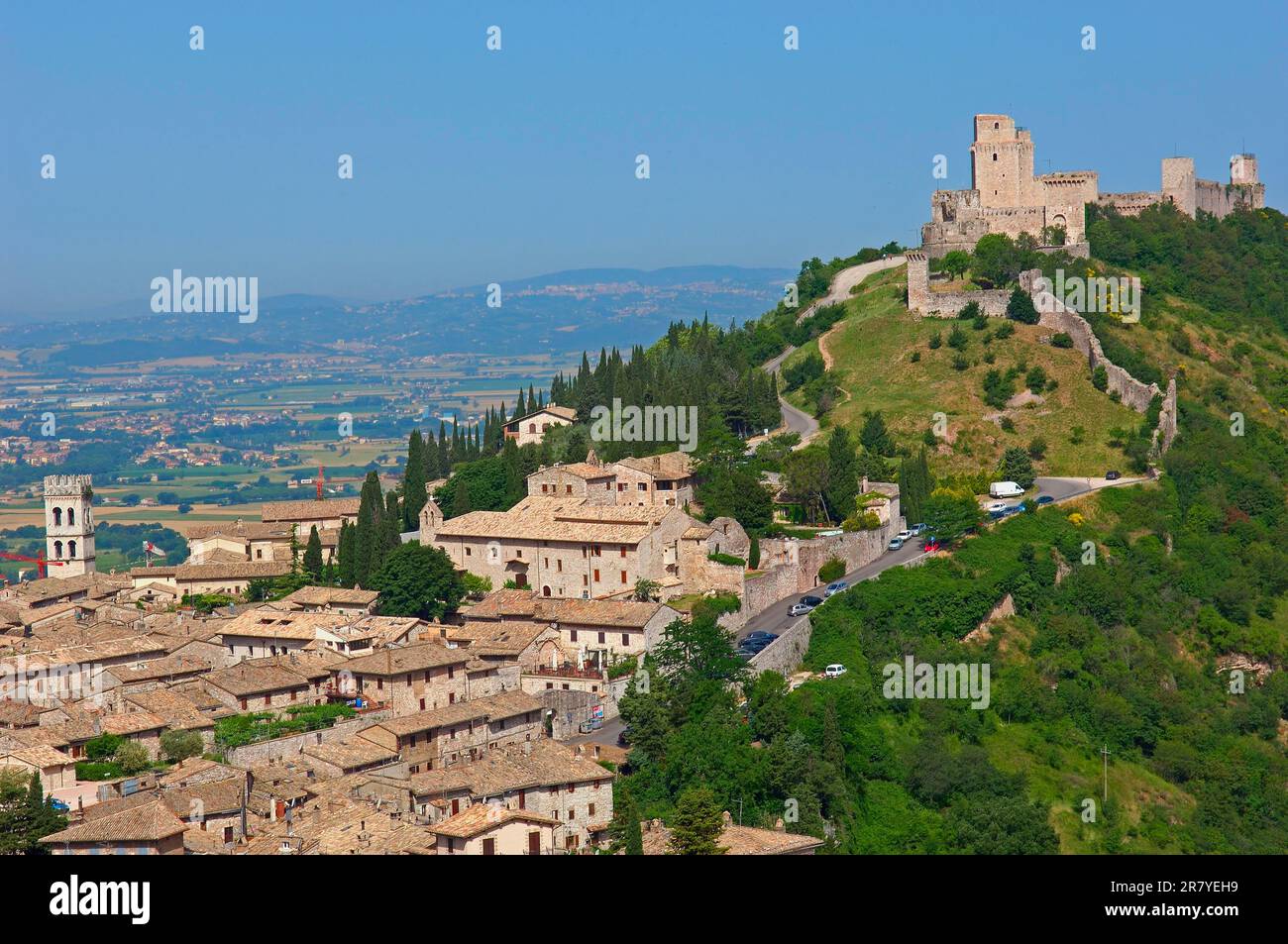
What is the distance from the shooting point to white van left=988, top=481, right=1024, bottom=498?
61.0 metres

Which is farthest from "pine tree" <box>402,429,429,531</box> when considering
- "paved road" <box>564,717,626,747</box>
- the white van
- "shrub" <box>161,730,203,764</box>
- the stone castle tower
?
"shrub" <box>161,730,203,764</box>

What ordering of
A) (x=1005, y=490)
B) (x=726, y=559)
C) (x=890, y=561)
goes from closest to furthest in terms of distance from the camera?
1. (x=726, y=559)
2. (x=890, y=561)
3. (x=1005, y=490)

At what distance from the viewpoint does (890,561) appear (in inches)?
2135

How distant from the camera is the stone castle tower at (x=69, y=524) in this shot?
66500 millimetres

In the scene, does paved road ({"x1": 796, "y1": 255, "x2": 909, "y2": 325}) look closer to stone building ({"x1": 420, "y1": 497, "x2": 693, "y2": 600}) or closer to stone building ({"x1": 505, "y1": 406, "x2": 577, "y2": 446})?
stone building ({"x1": 505, "y1": 406, "x2": 577, "y2": 446})

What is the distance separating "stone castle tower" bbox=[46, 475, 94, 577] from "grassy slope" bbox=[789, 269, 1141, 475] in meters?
30.2

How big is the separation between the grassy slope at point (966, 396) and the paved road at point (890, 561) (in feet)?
5.13

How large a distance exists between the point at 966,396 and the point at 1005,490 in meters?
9.70

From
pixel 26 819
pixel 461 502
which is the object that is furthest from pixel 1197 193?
pixel 26 819

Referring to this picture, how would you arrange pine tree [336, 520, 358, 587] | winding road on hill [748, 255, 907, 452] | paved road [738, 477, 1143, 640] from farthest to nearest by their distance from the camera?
1. winding road on hill [748, 255, 907, 452]
2. pine tree [336, 520, 358, 587]
3. paved road [738, 477, 1143, 640]

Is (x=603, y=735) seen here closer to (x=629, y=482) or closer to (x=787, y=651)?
(x=787, y=651)

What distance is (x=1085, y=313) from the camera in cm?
7638
